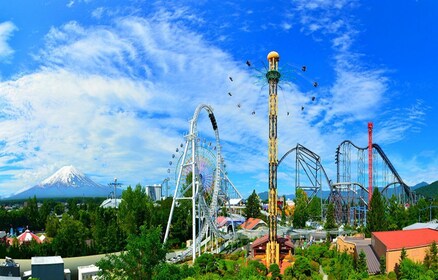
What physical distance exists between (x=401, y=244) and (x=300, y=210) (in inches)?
1327

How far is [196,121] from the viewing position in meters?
39.7

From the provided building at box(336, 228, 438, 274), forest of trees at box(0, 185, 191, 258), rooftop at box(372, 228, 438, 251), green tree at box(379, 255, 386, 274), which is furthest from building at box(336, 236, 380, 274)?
forest of trees at box(0, 185, 191, 258)

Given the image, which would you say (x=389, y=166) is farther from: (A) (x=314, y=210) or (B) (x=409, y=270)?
(B) (x=409, y=270)

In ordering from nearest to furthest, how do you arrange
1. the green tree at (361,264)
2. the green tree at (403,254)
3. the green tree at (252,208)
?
the green tree at (403,254) → the green tree at (361,264) → the green tree at (252,208)

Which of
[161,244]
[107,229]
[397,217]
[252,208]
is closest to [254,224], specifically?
[252,208]

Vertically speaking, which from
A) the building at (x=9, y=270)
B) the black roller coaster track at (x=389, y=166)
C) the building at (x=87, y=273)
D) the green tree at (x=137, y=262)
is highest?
the black roller coaster track at (x=389, y=166)

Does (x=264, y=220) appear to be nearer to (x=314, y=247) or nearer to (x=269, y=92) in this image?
(x=314, y=247)

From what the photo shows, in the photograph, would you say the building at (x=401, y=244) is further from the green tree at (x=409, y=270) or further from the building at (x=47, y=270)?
the building at (x=47, y=270)

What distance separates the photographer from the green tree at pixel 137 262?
2272cm

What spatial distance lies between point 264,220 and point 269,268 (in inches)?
1308

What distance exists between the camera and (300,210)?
63625 millimetres

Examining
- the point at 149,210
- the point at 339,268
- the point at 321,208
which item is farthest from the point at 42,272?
the point at 321,208

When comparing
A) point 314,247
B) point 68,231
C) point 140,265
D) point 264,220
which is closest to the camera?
point 140,265

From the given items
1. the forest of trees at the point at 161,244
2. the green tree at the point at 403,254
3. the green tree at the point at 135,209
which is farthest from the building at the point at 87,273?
the green tree at the point at 403,254
